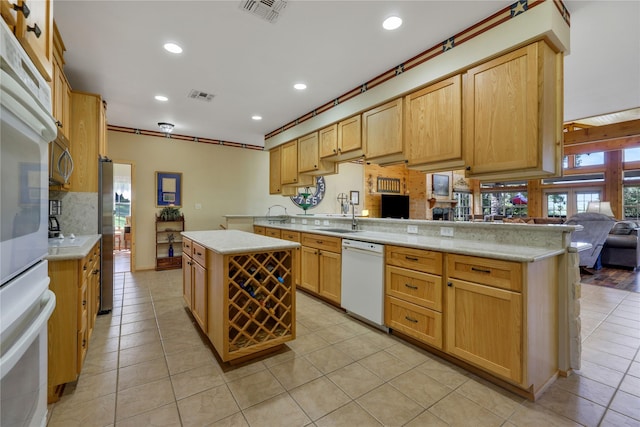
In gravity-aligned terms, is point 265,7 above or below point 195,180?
above

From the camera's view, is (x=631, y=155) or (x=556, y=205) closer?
(x=631, y=155)

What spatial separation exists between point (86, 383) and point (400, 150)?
3.11 metres

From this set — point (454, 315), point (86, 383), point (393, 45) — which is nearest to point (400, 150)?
point (393, 45)

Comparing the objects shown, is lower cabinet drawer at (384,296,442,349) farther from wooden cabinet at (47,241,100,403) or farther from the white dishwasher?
wooden cabinet at (47,241,100,403)

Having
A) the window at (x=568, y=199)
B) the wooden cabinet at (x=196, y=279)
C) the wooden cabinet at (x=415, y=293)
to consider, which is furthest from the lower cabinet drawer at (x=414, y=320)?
the window at (x=568, y=199)

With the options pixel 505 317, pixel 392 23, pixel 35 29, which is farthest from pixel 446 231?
pixel 35 29

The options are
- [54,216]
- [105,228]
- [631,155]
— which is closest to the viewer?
[54,216]

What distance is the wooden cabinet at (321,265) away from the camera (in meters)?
3.20

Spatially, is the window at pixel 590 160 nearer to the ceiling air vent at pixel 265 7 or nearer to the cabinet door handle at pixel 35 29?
the ceiling air vent at pixel 265 7

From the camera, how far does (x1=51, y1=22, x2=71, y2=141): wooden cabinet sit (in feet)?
7.18

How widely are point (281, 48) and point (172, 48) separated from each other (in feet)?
3.18

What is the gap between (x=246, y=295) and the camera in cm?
213

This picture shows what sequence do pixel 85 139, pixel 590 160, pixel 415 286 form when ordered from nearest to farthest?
pixel 415 286, pixel 85 139, pixel 590 160

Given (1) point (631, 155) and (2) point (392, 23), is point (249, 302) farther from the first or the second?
(1) point (631, 155)
